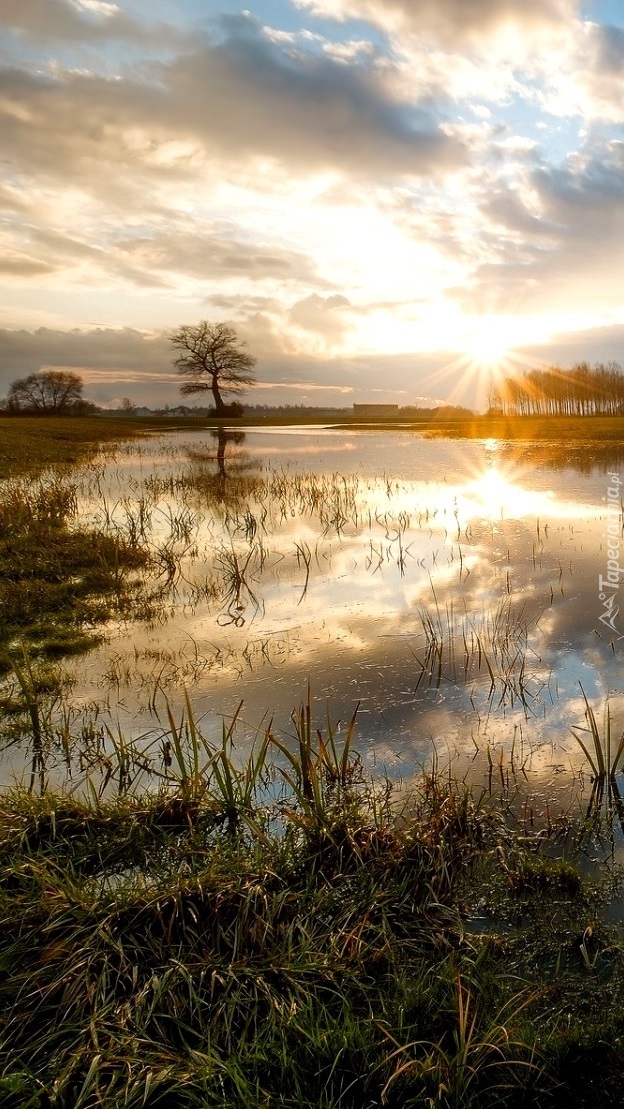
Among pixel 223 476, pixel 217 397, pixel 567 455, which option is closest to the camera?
pixel 223 476

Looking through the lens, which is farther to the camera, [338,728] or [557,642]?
[557,642]

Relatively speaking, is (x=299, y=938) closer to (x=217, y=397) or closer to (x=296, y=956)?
(x=296, y=956)

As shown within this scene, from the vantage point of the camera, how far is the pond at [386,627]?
5887 millimetres

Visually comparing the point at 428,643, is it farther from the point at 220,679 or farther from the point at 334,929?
the point at 334,929

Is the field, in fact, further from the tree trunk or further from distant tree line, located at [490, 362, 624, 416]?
distant tree line, located at [490, 362, 624, 416]

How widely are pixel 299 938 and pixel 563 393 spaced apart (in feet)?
408

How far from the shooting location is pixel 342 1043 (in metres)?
2.85

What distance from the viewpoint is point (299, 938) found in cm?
340

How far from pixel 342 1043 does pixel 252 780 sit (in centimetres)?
190

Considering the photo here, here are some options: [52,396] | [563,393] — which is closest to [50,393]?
[52,396]

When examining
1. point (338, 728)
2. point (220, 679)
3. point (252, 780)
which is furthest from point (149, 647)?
point (252, 780)

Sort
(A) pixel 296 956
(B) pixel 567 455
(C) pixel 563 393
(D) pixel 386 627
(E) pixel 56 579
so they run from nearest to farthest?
1. (A) pixel 296 956
2. (D) pixel 386 627
3. (E) pixel 56 579
4. (B) pixel 567 455
5. (C) pixel 563 393

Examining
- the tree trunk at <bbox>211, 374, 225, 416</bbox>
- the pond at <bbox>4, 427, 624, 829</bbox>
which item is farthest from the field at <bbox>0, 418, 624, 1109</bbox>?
the tree trunk at <bbox>211, 374, 225, 416</bbox>

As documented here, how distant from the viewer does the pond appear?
19.3ft
